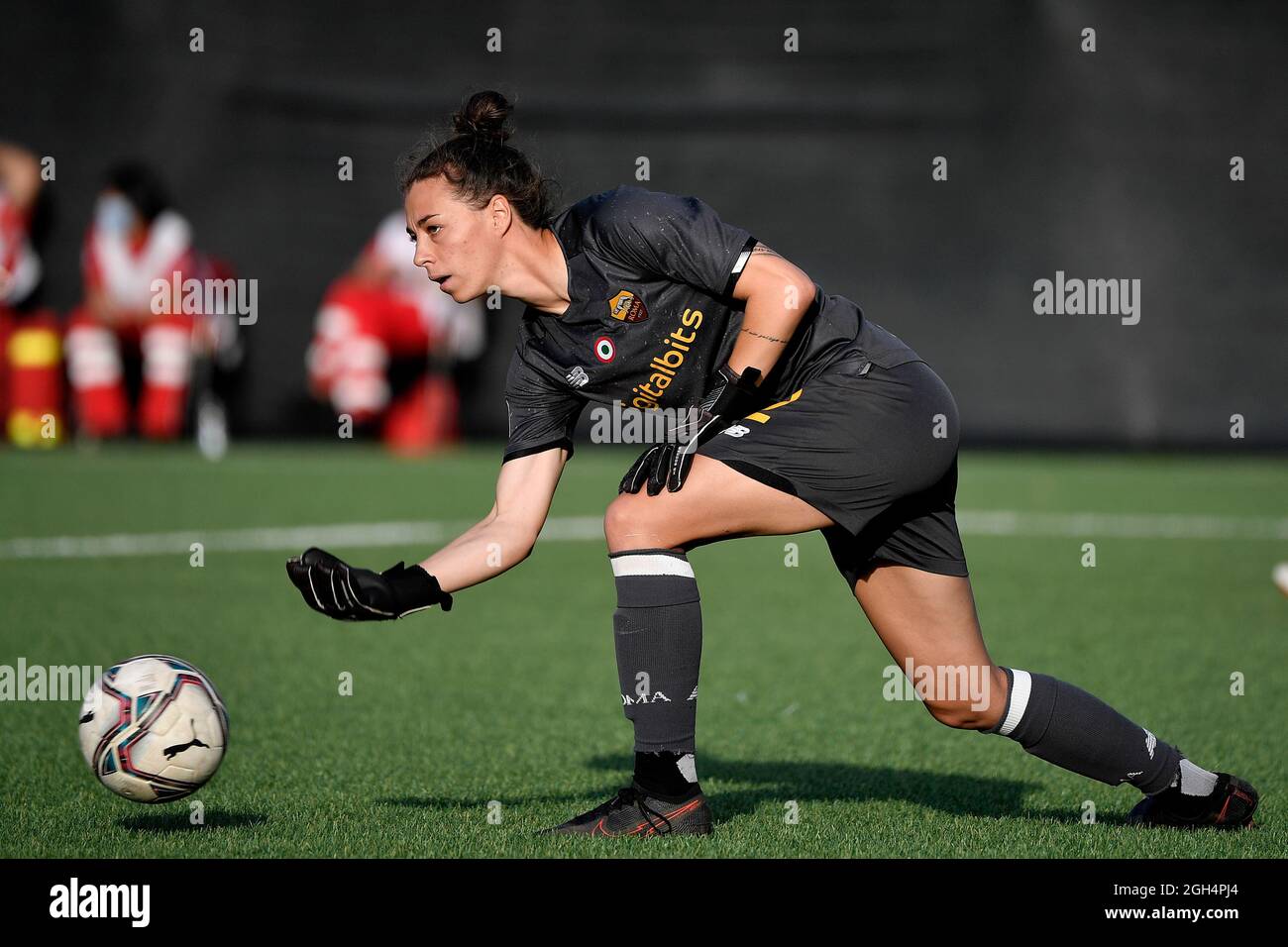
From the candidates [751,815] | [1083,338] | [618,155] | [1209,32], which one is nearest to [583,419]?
[618,155]

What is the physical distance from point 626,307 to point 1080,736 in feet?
4.92

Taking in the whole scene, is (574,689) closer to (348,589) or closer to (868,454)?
(348,589)

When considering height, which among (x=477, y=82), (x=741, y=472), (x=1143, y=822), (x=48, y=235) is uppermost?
(x=477, y=82)

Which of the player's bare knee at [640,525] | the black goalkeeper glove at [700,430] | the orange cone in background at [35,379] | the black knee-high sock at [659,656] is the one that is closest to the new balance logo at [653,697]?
the black knee-high sock at [659,656]

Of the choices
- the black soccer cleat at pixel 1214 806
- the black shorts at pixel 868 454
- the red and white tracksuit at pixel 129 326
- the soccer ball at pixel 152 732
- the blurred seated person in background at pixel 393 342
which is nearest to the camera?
the black shorts at pixel 868 454

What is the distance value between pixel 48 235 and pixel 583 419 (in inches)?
206

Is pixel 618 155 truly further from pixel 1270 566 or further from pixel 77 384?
pixel 1270 566

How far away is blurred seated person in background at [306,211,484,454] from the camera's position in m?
15.3

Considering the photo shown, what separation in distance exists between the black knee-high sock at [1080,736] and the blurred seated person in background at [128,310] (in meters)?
12.2

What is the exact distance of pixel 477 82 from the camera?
1611 centimetres

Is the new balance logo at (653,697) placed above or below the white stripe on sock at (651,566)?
below

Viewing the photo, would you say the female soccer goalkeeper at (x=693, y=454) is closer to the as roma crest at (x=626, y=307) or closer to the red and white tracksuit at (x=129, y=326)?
the as roma crest at (x=626, y=307)

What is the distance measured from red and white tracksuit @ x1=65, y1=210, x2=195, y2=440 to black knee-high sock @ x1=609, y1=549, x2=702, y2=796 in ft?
39.3

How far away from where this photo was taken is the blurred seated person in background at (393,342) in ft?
50.2
